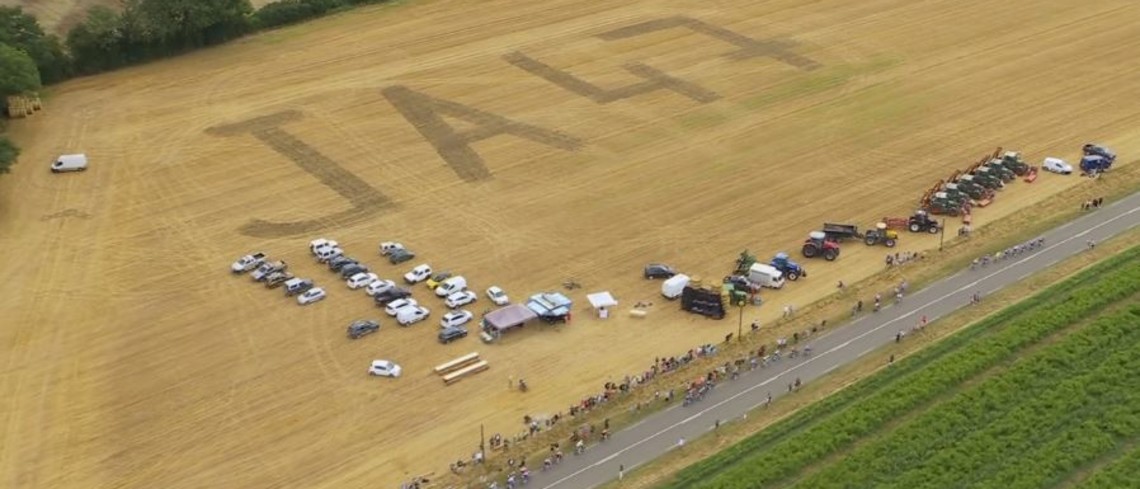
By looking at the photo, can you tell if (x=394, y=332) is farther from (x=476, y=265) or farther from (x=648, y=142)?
(x=648, y=142)

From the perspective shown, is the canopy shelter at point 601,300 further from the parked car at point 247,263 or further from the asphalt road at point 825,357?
the parked car at point 247,263

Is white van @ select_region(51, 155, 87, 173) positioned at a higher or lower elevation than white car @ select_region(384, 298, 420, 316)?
higher

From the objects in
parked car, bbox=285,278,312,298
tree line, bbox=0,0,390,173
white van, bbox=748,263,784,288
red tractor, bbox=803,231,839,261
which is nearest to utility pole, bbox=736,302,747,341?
white van, bbox=748,263,784,288

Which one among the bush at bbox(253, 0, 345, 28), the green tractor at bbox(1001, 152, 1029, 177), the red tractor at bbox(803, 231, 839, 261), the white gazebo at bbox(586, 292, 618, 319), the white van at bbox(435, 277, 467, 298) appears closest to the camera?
the white gazebo at bbox(586, 292, 618, 319)

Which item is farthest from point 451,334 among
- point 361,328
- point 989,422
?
point 989,422

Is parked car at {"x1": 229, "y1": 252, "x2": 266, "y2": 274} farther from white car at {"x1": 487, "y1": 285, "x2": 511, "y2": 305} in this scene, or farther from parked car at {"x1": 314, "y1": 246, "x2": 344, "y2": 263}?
white car at {"x1": 487, "y1": 285, "x2": 511, "y2": 305}
